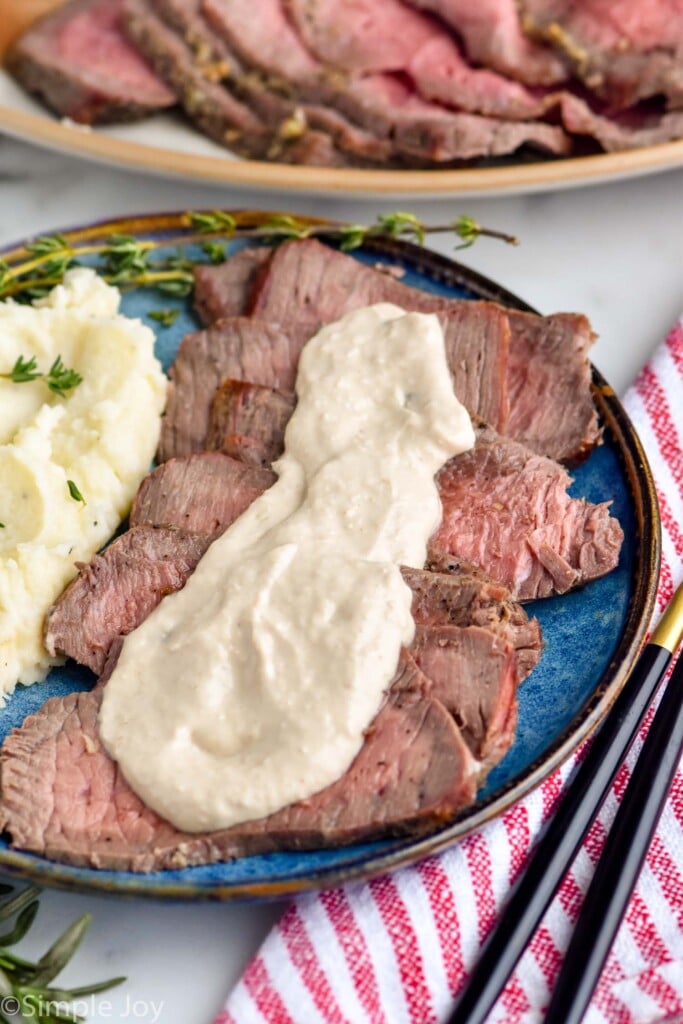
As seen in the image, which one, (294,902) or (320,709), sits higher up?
(320,709)

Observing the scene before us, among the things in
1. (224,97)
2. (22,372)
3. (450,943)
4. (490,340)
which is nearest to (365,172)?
(224,97)

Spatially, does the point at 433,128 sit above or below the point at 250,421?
above

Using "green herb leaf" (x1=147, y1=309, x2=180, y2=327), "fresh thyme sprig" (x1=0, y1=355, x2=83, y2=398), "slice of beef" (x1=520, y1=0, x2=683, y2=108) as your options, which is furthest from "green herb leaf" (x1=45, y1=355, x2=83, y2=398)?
"slice of beef" (x1=520, y1=0, x2=683, y2=108)

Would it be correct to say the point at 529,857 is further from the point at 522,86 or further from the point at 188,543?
the point at 522,86

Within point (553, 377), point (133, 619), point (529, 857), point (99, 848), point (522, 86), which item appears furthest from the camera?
point (522, 86)

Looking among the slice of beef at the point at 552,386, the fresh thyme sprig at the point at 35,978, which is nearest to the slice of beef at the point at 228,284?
the slice of beef at the point at 552,386

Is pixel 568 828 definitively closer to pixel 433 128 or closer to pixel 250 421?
pixel 250 421

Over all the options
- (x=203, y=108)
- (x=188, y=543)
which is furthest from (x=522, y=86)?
(x=188, y=543)
